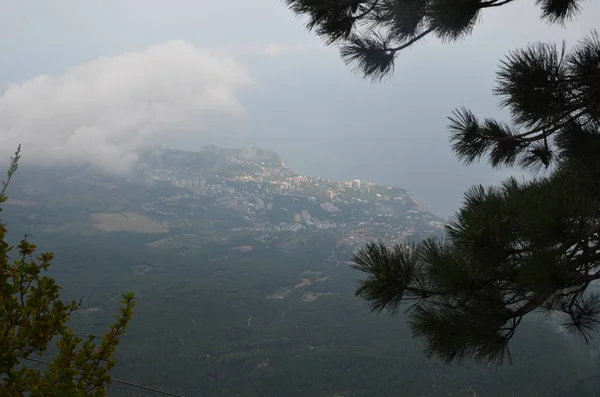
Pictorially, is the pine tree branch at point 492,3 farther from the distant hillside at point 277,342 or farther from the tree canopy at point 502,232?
the distant hillside at point 277,342

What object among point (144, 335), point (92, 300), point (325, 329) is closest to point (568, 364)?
point (325, 329)

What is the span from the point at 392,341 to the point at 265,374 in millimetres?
32587

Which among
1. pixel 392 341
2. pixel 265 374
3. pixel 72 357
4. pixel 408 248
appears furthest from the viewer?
pixel 392 341

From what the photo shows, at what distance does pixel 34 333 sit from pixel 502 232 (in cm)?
253

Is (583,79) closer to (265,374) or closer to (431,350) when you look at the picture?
(431,350)

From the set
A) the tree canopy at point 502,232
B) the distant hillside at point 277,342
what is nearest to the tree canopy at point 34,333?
the tree canopy at point 502,232

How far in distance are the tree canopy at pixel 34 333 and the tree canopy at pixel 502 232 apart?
67.6 inches

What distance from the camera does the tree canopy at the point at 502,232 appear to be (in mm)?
2242

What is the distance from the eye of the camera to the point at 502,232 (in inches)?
102

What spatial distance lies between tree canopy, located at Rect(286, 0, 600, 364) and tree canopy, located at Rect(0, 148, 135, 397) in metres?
1.72

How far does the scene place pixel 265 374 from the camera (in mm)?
86500

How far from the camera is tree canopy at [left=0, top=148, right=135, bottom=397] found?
185cm

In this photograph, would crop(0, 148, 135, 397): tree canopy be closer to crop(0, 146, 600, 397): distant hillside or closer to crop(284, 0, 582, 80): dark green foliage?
crop(284, 0, 582, 80): dark green foliage

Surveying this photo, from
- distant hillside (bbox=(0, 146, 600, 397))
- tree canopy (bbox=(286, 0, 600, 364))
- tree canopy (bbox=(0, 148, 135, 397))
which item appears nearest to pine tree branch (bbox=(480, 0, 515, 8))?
tree canopy (bbox=(286, 0, 600, 364))
